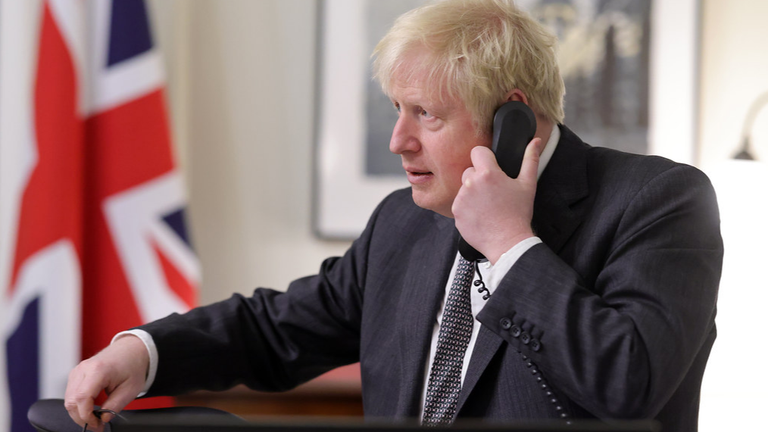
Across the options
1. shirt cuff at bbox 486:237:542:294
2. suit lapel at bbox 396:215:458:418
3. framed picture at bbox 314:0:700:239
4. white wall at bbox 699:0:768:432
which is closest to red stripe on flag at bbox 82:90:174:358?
framed picture at bbox 314:0:700:239

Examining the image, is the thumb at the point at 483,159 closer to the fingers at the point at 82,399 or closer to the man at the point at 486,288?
the man at the point at 486,288

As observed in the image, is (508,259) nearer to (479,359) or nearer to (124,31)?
(479,359)

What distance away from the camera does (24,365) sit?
1896 mm

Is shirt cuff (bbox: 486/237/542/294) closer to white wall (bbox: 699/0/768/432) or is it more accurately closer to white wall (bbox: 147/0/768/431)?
white wall (bbox: 147/0/768/431)

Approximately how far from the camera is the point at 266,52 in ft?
7.68

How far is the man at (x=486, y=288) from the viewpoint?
2.86ft

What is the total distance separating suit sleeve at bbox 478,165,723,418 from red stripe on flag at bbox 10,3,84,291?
144cm

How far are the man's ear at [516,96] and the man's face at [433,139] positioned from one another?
7 cm

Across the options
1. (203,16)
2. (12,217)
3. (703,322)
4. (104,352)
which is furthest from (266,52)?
(703,322)

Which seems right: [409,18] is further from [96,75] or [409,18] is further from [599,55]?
[599,55]

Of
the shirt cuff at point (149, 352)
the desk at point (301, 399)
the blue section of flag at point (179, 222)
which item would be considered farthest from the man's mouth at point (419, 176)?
the blue section of flag at point (179, 222)

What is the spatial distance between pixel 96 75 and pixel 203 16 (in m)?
0.44

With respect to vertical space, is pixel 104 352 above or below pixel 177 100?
below

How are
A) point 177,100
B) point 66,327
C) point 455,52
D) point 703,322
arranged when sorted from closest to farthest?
point 703,322 < point 455,52 < point 66,327 < point 177,100
